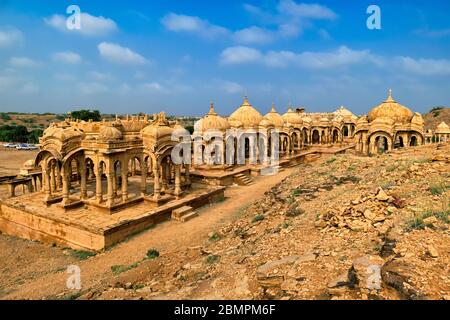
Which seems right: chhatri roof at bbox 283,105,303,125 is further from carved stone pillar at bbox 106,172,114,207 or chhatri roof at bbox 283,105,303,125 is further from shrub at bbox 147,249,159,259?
shrub at bbox 147,249,159,259

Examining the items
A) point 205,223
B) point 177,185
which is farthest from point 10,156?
point 205,223

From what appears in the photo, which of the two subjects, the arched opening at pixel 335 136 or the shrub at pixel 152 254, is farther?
the arched opening at pixel 335 136

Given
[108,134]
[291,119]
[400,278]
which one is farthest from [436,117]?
[400,278]

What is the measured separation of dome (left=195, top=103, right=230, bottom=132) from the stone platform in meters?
8.48

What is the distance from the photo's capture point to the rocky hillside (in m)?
64.6

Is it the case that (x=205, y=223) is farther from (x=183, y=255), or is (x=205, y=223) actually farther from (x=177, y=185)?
(x=183, y=255)

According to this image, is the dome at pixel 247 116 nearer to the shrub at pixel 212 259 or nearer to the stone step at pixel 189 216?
the stone step at pixel 189 216

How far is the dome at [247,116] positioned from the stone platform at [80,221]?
1434cm

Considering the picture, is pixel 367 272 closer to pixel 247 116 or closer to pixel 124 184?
pixel 124 184

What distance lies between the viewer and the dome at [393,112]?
27906 millimetres

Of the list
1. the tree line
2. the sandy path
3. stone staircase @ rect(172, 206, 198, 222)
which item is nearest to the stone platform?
stone staircase @ rect(172, 206, 198, 222)

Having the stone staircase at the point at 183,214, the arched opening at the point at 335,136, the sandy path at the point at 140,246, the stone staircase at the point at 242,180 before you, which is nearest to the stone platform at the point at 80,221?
the stone staircase at the point at 183,214

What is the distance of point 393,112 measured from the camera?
92.7ft
